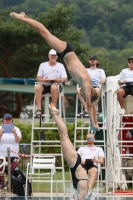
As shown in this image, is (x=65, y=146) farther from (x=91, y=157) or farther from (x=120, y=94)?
(x=120, y=94)

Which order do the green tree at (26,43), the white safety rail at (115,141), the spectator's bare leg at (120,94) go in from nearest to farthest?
the spectator's bare leg at (120,94)
the white safety rail at (115,141)
the green tree at (26,43)

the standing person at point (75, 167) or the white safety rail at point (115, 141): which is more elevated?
the white safety rail at point (115, 141)

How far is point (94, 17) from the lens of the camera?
461 ft

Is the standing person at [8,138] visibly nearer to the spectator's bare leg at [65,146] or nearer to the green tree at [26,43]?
the spectator's bare leg at [65,146]

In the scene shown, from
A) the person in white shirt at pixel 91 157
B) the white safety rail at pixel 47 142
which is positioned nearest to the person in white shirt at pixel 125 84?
the person in white shirt at pixel 91 157

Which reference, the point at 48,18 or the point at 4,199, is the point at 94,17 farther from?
the point at 4,199

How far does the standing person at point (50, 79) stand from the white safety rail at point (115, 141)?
1649 mm

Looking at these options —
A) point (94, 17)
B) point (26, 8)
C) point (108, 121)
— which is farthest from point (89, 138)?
point (94, 17)

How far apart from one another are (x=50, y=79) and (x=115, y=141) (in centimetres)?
225

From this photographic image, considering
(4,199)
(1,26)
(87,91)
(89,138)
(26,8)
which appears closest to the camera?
(87,91)

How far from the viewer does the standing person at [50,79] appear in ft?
47.9

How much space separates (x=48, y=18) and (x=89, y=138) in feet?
80.0

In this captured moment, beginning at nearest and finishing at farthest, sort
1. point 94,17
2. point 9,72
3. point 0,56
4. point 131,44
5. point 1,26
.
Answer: point 1,26 < point 0,56 < point 9,72 < point 131,44 < point 94,17

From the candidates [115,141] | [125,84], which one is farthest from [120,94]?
[115,141]
